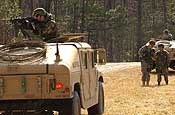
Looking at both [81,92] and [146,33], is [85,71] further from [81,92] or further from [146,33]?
[146,33]

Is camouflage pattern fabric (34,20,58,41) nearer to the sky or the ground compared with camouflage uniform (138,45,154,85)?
nearer to the sky

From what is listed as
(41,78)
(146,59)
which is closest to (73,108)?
(41,78)

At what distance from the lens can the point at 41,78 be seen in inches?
398

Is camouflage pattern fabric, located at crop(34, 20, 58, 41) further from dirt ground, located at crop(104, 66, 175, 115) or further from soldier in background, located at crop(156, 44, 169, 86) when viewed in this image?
soldier in background, located at crop(156, 44, 169, 86)

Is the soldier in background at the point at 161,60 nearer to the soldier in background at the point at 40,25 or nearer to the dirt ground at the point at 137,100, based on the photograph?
the dirt ground at the point at 137,100

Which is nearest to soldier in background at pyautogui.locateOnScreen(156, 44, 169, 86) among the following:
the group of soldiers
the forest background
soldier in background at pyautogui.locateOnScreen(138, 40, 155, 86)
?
the group of soldiers

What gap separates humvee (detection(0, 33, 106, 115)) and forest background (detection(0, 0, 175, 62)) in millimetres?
41348

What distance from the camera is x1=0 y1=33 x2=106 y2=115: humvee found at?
33.1ft

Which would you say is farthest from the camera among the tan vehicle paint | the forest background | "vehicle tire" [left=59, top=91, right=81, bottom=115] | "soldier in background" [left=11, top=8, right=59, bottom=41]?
the forest background

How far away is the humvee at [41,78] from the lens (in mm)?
10102

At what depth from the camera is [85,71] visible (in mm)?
11750

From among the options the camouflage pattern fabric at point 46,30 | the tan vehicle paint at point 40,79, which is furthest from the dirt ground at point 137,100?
the tan vehicle paint at point 40,79

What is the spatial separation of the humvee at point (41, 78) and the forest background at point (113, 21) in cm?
4135

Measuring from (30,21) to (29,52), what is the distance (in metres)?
1.89
